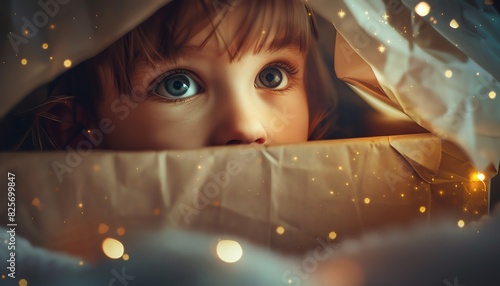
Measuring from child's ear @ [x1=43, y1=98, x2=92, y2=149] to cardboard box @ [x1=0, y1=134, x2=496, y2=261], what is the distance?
0.47 feet

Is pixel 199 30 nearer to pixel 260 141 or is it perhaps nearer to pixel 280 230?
pixel 260 141

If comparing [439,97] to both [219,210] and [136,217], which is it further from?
[136,217]

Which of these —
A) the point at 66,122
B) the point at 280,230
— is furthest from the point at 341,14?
the point at 66,122

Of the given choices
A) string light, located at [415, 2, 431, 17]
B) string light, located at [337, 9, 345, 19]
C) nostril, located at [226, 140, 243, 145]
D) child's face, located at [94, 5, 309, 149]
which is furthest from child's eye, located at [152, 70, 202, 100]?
string light, located at [415, 2, 431, 17]

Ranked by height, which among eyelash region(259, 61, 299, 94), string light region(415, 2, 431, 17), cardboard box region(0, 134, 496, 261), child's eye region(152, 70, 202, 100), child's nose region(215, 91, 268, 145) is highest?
eyelash region(259, 61, 299, 94)

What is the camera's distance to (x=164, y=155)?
0.84 m

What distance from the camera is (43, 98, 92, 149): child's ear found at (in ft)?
3.20

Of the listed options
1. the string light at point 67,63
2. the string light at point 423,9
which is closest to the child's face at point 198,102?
the string light at point 67,63

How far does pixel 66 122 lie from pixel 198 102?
25cm

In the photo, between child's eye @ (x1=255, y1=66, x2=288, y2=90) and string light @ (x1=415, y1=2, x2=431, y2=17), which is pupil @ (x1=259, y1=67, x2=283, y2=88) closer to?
child's eye @ (x1=255, y1=66, x2=288, y2=90)

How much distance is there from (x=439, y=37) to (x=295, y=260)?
42 centimetres

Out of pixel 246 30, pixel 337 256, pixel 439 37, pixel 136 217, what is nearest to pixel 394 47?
pixel 439 37

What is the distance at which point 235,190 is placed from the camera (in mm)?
860

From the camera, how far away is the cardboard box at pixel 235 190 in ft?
2.77
